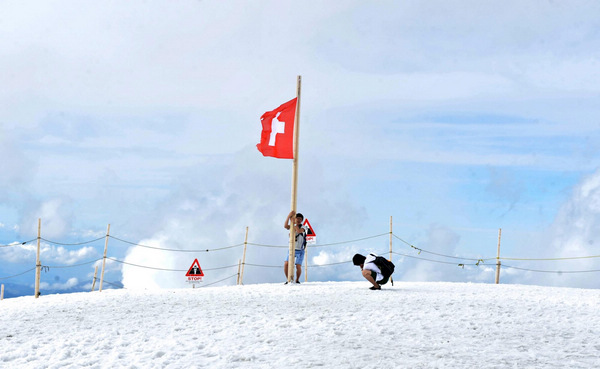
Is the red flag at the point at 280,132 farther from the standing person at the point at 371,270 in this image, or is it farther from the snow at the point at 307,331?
the snow at the point at 307,331

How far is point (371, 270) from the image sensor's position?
13.7 m

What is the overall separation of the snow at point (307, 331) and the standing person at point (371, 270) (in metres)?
0.48

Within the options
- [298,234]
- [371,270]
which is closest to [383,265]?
[371,270]

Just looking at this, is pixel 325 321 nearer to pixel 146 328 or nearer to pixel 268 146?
pixel 146 328

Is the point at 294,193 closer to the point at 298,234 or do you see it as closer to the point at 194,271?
the point at 298,234

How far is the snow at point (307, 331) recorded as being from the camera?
23.6 ft

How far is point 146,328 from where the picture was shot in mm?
9320

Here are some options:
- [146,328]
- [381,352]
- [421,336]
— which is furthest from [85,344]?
[421,336]

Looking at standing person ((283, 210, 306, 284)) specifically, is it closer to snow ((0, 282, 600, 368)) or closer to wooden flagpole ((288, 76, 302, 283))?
wooden flagpole ((288, 76, 302, 283))

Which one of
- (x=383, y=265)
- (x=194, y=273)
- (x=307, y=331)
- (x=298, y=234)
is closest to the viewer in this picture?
(x=307, y=331)

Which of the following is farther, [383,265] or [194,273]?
[194,273]

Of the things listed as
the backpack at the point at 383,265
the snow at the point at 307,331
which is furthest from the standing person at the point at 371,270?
the snow at the point at 307,331

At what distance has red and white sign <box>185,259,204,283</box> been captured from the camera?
61.6 feet

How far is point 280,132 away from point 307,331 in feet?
27.3
